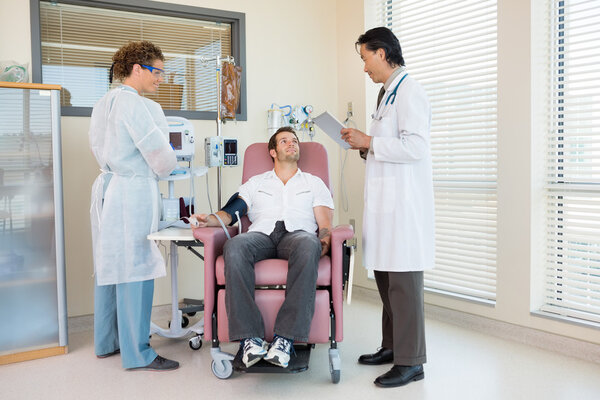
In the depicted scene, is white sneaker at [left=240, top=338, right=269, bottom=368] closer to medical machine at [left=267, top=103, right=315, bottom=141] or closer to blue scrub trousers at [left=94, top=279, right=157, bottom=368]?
blue scrub trousers at [left=94, top=279, right=157, bottom=368]

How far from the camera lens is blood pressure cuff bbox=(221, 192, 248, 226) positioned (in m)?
2.79

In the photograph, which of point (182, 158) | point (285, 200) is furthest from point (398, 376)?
point (182, 158)

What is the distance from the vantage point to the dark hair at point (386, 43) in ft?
7.76

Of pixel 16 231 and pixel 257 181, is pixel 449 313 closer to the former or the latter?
pixel 257 181

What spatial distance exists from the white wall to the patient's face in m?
1.06

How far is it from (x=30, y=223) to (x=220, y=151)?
1.15m

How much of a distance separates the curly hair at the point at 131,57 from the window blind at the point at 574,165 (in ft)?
6.97

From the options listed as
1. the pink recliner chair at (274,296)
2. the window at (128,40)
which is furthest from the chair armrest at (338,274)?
the window at (128,40)

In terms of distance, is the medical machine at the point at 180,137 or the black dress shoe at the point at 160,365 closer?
the black dress shoe at the point at 160,365

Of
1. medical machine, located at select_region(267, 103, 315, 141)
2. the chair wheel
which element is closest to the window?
medical machine, located at select_region(267, 103, 315, 141)

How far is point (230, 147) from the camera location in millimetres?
3375

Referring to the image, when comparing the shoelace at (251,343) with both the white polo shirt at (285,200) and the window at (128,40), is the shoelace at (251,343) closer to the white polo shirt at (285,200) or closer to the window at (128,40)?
the white polo shirt at (285,200)

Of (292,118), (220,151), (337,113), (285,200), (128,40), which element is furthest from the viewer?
(337,113)

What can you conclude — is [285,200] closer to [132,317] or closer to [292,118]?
[132,317]
